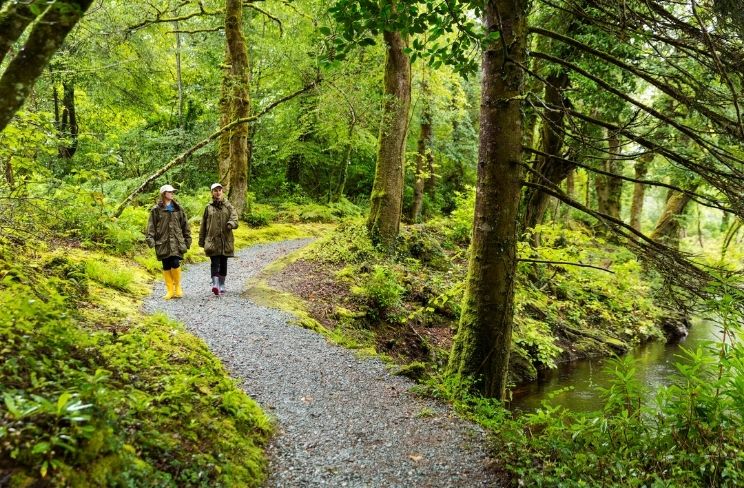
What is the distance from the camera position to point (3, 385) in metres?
2.40

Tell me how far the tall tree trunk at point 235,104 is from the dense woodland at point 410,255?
0.07 m

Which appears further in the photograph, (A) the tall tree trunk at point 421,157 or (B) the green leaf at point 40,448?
(A) the tall tree trunk at point 421,157

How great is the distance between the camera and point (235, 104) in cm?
1379

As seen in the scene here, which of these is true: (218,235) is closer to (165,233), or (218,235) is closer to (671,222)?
(165,233)

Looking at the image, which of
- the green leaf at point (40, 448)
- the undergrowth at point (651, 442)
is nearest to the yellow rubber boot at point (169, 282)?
the undergrowth at point (651, 442)

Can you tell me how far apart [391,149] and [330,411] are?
28.7 ft

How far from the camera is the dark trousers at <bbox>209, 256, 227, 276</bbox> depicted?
333 inches

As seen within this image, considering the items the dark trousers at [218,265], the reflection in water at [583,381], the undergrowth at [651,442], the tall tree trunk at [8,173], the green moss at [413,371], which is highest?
the tall tree trunk at [8,173]

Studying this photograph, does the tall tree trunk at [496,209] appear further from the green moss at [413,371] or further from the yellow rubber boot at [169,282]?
the yellow rubber boot at [169,282]

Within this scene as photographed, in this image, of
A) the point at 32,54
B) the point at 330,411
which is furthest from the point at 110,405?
the point at 330,411

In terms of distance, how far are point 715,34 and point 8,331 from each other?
6.17 metres

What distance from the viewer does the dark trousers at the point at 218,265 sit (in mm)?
8453

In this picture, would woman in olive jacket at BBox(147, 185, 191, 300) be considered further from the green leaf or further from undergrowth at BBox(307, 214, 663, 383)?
the green leaf

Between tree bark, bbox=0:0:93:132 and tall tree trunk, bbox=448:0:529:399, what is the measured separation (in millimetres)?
3915
